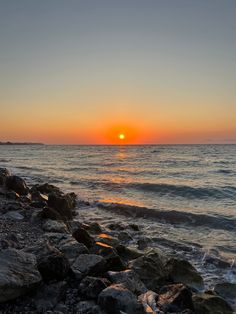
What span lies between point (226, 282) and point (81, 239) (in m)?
3.43

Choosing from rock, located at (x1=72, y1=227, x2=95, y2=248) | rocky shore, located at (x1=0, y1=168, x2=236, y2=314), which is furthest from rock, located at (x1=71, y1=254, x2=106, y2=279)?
rock, located at (x1=72, y1=227, x2=95, y2=248)

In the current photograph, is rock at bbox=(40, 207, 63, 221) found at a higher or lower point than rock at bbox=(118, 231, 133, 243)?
higher

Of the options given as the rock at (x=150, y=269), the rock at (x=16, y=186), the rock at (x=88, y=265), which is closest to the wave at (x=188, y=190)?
the rock at (x=16, y=186)

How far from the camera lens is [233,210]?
50.0 ft

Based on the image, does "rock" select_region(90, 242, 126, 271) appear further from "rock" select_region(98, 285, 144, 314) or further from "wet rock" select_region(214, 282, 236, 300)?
"wet rock" select_region(214, 282, 236, 300)

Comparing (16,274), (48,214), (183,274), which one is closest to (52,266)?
(16,274)

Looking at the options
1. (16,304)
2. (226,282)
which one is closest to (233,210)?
(226,282)

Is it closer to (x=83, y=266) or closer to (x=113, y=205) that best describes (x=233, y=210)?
(x=113, y=205)

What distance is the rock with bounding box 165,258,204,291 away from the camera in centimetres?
719

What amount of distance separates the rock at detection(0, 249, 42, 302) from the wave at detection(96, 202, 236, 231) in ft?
28.5

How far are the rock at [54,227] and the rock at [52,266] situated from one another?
148 inches

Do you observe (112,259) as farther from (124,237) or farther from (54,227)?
(124,237)

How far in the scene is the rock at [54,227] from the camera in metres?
9.61

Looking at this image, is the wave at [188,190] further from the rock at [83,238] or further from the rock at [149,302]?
the rock at [149,302]
